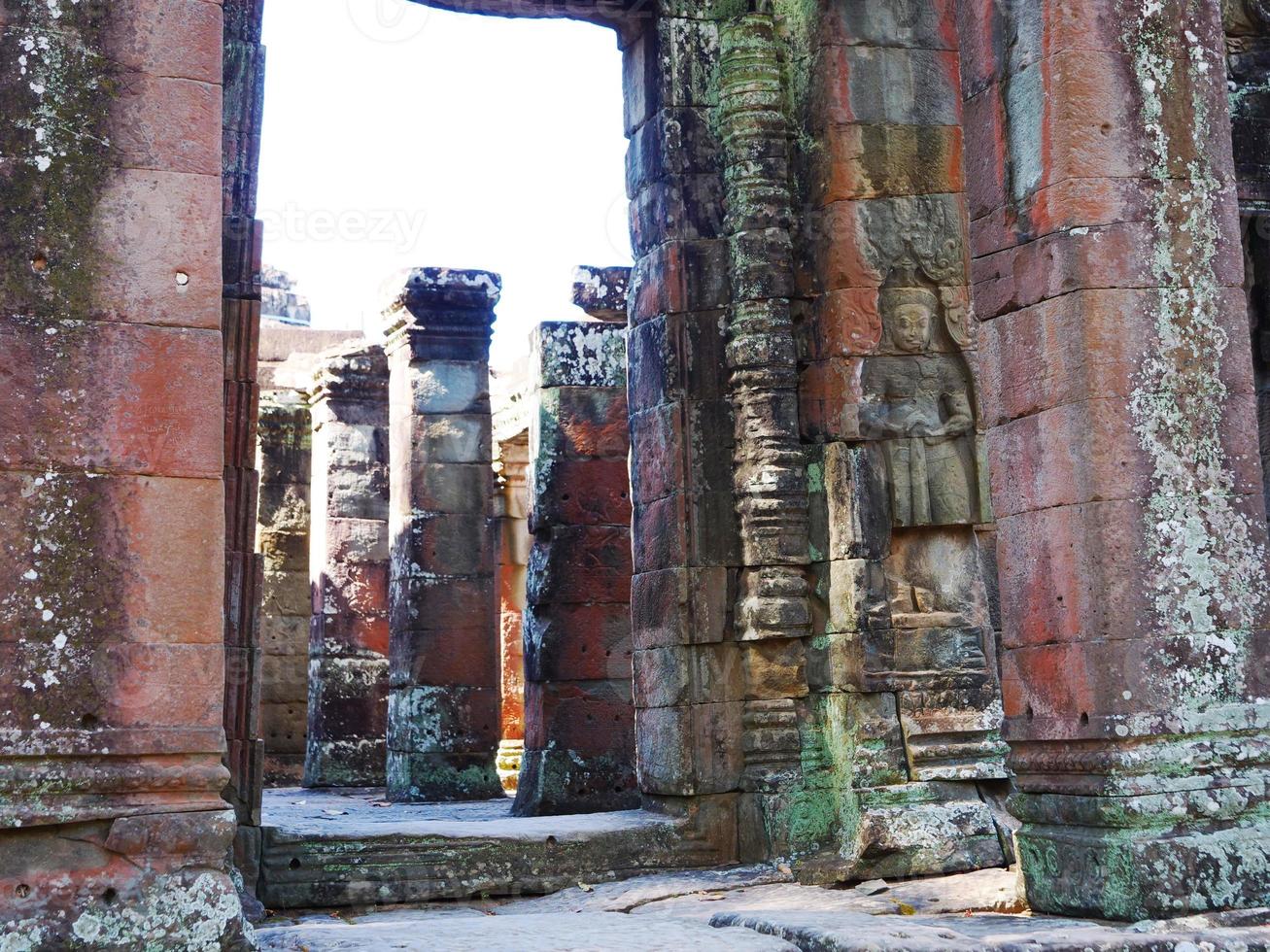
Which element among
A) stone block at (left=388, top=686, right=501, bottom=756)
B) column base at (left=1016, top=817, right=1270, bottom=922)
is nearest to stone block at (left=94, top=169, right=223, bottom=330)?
column base at (left=1016, top=817, right=1270, bottom=922)

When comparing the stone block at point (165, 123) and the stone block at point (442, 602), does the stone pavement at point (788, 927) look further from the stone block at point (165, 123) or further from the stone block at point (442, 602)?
the stone block at point (442, 602)

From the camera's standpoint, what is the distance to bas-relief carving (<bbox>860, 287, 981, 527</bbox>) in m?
8.33

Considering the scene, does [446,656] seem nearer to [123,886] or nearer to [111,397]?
[111,397]

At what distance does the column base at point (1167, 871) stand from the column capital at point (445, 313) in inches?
353

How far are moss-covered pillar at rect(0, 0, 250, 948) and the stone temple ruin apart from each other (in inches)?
0.4

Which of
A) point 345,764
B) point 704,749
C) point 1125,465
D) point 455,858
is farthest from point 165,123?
point 345,764

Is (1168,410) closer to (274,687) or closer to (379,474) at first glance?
(379,474)

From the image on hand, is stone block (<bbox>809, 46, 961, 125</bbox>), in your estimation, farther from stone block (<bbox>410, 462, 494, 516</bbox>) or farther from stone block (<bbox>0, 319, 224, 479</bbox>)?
stone block (<bbox>410, 462, 494, 516</bbox>)

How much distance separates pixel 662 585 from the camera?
8445mm

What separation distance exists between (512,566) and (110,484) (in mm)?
15086

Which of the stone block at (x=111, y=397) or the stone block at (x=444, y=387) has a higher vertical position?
the stone block at (x=444, y=387)

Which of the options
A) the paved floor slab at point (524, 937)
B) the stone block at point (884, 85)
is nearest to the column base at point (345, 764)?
the stone block at point (884, 85)

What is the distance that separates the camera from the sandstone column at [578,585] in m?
11.7

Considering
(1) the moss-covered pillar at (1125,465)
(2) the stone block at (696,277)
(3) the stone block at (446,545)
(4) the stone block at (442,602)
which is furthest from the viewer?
(3) the stone block at (446,545)
